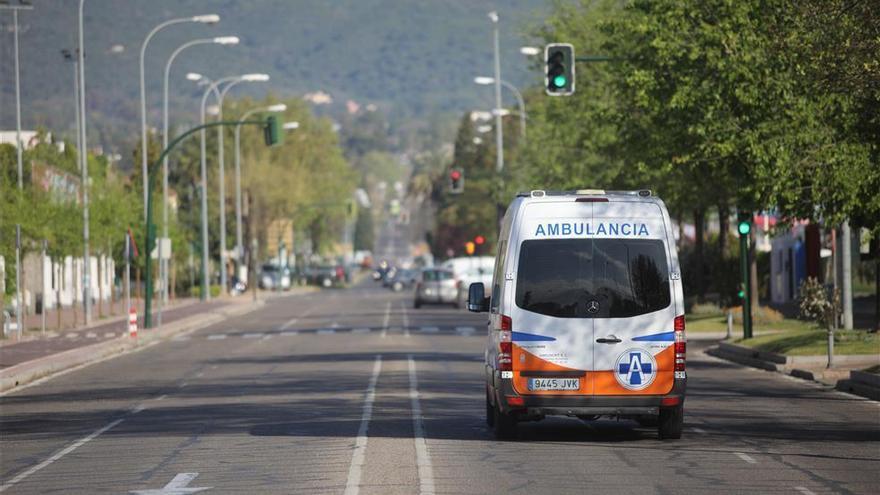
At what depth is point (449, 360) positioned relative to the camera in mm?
34719

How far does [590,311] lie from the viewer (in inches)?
717

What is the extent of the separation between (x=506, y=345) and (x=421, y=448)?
4.69 feet

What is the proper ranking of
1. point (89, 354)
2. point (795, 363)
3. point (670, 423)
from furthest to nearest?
point (89, 354) → point (795, 363) → point (670, 423)

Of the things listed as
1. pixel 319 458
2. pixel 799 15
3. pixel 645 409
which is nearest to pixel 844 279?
pixel 799 15

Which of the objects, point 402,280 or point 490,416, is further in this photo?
point 402,280

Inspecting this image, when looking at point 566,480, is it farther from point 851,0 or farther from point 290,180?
point 290,180

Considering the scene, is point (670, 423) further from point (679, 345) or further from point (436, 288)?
point (436, 288)

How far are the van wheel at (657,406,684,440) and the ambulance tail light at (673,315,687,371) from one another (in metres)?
0.54

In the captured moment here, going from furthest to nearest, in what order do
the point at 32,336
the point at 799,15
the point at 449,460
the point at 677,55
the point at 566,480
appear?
the point at 32,336
the point at 677,55
the point at 799,15
the point at 449,460
the point at 566,480

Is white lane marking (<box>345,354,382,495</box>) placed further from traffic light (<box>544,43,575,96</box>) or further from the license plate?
traffic light (<box>544,43,575,96</box>)

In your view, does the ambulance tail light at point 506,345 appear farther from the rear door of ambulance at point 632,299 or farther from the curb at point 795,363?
the curb at point 795,363

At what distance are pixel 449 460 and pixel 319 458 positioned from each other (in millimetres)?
1322

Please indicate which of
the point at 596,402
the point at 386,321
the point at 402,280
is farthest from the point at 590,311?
the point at 402,280

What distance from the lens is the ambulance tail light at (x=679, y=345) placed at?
1803cm
